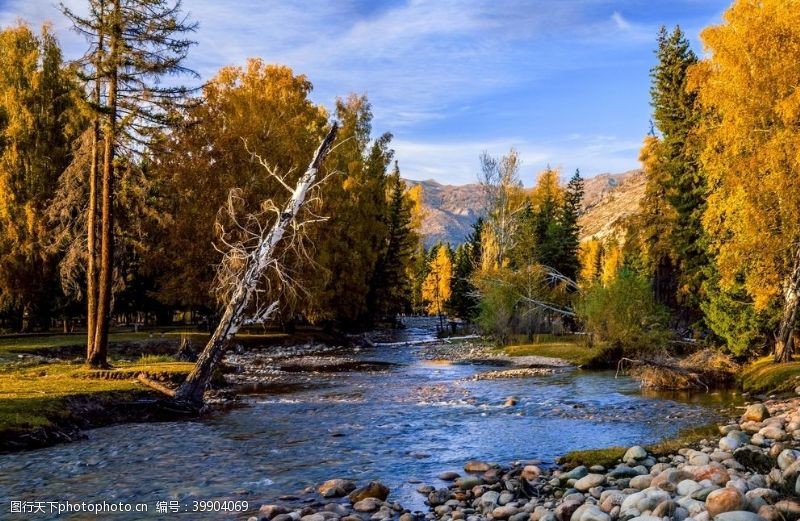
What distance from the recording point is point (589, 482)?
8.87 meters

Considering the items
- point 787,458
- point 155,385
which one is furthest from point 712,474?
point 155,385

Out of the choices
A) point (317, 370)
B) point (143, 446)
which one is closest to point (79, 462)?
point (143, 446)

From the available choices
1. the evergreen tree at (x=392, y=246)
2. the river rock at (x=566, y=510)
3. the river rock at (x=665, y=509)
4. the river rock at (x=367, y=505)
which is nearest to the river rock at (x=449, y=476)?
the river rock at (x=367, y=505)

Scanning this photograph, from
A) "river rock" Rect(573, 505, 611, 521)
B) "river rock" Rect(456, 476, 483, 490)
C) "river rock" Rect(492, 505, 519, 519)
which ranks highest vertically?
"river rock" Rect(573, 505, 611, 521)

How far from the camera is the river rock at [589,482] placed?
883cm

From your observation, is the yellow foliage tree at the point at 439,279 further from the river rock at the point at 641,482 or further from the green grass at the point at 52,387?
the river rock at the point at 641,482

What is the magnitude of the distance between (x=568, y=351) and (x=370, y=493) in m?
25.6

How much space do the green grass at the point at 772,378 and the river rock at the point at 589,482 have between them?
1213 centimetres

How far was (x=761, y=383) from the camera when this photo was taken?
19156mm

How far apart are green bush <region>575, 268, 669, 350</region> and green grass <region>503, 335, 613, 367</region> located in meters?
0.90

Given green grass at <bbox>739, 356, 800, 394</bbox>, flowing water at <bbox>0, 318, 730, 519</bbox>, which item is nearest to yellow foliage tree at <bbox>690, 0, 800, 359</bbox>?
green grass at <bbox>739, 356, 800, 394</bbox>

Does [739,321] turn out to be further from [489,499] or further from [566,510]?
[566,510]

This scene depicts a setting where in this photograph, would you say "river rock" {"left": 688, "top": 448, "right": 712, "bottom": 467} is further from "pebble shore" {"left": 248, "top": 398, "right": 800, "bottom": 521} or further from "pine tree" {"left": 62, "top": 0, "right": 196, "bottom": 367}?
"pine tree" {"left": 62, "top": 0, "right": 196, "bottom": 367}

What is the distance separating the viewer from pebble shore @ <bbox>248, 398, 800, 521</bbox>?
6.71 meters
